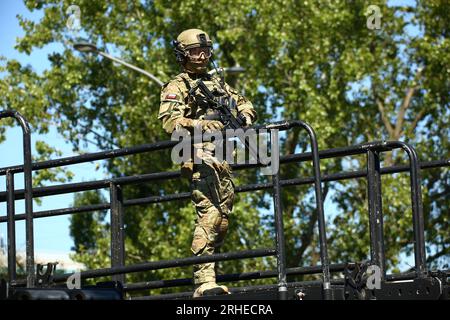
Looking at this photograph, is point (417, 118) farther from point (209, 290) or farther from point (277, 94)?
point (209, 290)

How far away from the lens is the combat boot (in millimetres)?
7352

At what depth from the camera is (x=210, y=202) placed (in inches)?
311

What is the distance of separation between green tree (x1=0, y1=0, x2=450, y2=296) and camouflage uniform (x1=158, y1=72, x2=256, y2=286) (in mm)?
20200

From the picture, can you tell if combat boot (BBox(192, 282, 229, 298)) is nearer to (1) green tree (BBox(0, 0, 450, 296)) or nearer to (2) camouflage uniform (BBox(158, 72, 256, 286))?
(2) camouflage uniform (BBox(158, 72, 256, 286))

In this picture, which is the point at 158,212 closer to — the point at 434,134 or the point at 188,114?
the point at 434,134

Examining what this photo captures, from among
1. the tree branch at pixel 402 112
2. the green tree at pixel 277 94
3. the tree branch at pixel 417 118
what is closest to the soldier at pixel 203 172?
the green tree at pixel 277 94

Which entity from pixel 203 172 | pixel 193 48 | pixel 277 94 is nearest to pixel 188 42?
pixel 193 48

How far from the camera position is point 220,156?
310 inches

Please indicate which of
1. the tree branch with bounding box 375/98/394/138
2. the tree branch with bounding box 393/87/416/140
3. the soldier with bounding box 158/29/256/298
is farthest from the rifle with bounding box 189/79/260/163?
the tree branch with bounding box 393/87/416/140

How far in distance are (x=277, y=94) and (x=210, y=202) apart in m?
24.1

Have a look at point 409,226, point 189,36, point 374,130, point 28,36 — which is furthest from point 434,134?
point 189,36

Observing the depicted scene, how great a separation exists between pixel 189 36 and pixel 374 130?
25.9 metres

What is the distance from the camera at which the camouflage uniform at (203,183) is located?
25.6 ft

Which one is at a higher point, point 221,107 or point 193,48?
point 193,48
